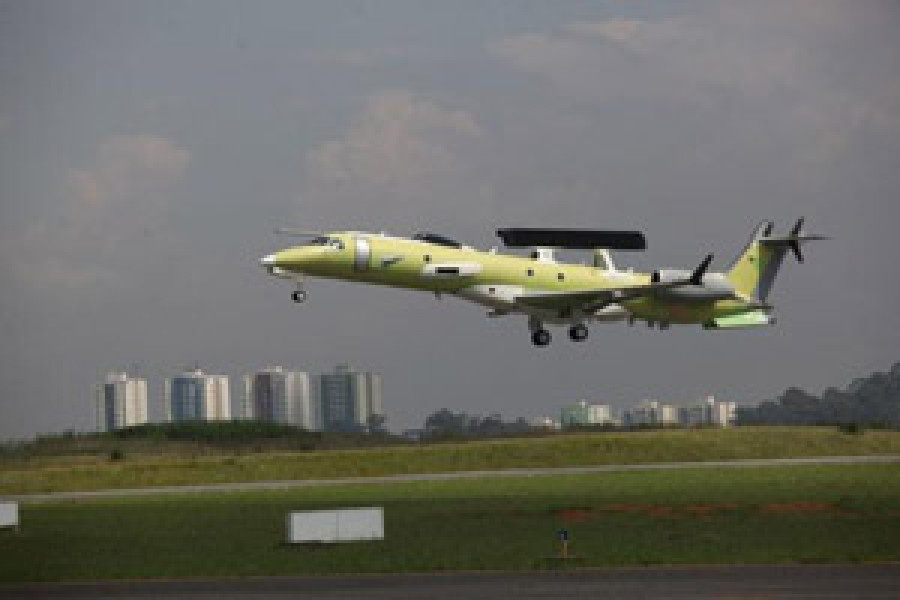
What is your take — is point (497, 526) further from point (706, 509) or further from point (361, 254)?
point (361, 254)

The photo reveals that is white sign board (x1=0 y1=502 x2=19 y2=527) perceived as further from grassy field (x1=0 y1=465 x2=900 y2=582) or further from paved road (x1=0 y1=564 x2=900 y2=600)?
paved road (x1=0 y1=564 x2=900 y2=600)

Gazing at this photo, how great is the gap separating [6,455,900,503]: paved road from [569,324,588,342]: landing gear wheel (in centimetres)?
1307

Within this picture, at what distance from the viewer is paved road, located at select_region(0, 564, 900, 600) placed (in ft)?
131

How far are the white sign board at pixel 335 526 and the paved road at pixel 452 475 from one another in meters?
30.8

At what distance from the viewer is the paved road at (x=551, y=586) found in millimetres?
39906

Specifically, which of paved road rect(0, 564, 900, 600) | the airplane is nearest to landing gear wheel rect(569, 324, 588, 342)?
the airplane

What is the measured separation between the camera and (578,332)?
3113 inches

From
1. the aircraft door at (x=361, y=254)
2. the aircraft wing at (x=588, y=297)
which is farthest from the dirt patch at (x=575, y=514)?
the aircraft door at (x=361, y=254)

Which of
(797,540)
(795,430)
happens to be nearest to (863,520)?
(797,540)

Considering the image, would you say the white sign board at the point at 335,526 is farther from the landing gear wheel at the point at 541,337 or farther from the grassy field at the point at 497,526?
→ the landing gear wheel at the point at 541,337

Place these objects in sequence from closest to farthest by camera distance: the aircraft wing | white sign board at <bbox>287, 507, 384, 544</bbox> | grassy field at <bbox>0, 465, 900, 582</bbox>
Answer: grassy field at <bbox>0, 465, 900, 582</bbox>
white sign board at <bbox>287, 507, 384, 544</bbox>
the aircraft wing

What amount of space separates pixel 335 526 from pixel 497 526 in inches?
287

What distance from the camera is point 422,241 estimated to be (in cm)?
7325

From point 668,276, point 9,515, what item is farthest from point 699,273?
point 9,515
